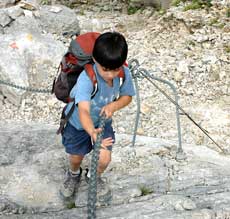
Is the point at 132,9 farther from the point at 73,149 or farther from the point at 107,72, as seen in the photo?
the point at 107,72

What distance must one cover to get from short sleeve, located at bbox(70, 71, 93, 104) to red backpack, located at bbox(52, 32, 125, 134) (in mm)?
24

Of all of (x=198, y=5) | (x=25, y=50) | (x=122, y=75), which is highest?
(x=122, y=75)

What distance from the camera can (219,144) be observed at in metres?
4.55

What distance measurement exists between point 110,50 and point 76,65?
347 mm

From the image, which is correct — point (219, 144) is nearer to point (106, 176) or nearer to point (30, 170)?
point (106, 176)

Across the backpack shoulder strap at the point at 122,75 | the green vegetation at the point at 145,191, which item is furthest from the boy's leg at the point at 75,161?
the backpack shoulder strap at the point at 122,75

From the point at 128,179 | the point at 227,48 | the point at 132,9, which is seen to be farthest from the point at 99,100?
the point at 132,9

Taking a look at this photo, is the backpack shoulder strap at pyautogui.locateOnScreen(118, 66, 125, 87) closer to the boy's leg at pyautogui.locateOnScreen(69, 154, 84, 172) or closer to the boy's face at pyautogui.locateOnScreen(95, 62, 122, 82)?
the boy's face at pyautogui.locateOnScreen(95, 62, 122, 82)

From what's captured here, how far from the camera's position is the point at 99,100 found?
110 inches

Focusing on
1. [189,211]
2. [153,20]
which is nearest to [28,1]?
[153,20]

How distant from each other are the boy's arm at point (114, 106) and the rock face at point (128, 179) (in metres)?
0.72

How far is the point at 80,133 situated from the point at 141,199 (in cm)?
62

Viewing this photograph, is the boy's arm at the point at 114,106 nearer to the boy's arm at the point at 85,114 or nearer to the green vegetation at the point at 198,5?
the boy's arm at the point at 85,114

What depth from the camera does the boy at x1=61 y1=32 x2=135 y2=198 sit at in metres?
2.48
